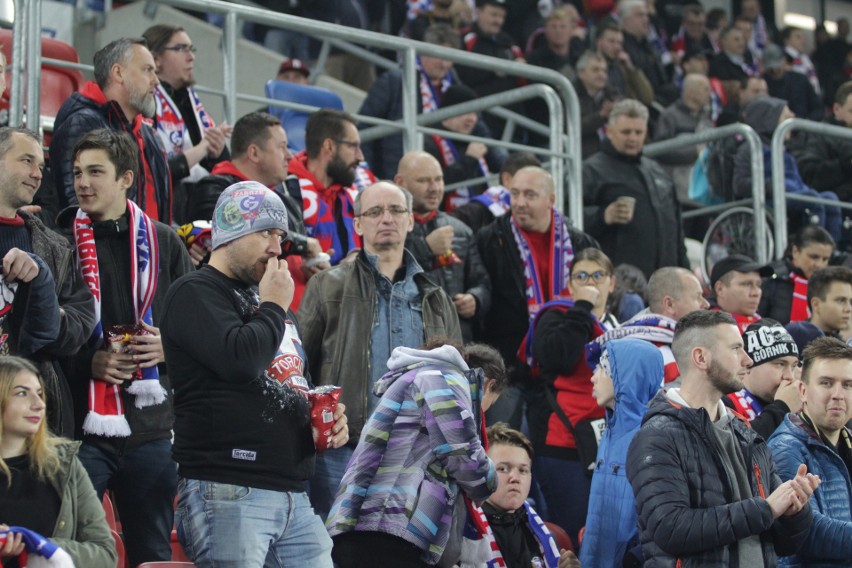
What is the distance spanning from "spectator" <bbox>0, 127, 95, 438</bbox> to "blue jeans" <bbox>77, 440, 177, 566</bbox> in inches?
7.2

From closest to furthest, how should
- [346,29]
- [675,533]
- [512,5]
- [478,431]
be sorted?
[675,533], [478,431], [346,29], [512,5]

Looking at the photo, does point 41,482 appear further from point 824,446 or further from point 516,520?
point 824,446

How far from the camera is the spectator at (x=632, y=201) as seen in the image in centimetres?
964

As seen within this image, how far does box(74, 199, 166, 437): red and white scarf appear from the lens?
532 cm

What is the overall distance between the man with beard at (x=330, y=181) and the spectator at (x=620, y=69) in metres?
6.53

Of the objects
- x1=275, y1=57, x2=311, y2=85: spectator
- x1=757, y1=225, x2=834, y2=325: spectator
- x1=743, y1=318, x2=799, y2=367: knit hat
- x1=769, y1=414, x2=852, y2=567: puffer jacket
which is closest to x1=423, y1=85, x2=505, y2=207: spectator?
x1=275, y1=57, x2=311, y2=85: spectator

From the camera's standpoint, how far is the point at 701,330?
562cm

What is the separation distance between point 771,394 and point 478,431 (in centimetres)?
203

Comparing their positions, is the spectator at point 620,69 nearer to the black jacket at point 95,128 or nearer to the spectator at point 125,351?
the black jacket at point 95,128

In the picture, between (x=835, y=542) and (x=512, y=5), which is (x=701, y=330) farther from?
(x=512, y=5)

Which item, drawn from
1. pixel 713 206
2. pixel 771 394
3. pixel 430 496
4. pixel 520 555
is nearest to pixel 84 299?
pixel 430 496

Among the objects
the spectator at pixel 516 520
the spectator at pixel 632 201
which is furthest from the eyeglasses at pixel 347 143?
the spectator at pixel 632 201

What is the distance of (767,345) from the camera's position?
6945 millimetres

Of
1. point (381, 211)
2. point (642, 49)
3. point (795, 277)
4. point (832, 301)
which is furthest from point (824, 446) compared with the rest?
point (642, 49)
